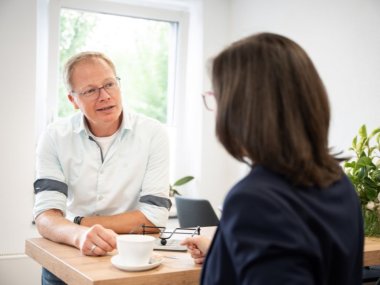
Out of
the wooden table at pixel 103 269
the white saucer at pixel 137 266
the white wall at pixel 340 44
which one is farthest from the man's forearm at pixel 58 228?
the white wall at pixel 340 44

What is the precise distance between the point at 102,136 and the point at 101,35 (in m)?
2.10

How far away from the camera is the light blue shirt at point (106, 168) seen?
6.42 ft

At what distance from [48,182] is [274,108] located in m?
1.28

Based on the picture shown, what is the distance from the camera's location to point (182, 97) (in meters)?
4.28

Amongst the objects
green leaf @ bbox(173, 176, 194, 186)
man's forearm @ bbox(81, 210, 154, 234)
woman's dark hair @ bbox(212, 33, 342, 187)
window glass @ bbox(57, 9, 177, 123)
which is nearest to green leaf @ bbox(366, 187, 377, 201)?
man's forearm @ bbox(81, 210, 154, 234)

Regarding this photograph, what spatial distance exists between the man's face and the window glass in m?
1.85

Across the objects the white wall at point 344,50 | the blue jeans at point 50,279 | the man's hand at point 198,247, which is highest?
the white wall at point 344,50

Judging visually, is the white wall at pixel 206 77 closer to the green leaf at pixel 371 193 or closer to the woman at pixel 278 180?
the green leaf at pixel 371 193

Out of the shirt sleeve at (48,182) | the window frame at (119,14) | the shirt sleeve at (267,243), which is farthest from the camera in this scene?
the window frame at (119,14)

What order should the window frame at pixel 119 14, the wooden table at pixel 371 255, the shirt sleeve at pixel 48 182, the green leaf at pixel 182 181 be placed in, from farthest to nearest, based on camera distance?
the green leaf at pixel 182 181 < the window frame at pixel 119 14 < the shirt sleeve at pixel 48 182 < the wooden table at pixel 371 255

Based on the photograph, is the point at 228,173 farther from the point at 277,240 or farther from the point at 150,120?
the point at 277,240

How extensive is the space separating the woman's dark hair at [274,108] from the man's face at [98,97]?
3.85ft

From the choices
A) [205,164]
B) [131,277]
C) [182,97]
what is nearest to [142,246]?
[131,277]

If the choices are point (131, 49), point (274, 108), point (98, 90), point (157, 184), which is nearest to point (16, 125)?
point (131, 49)
